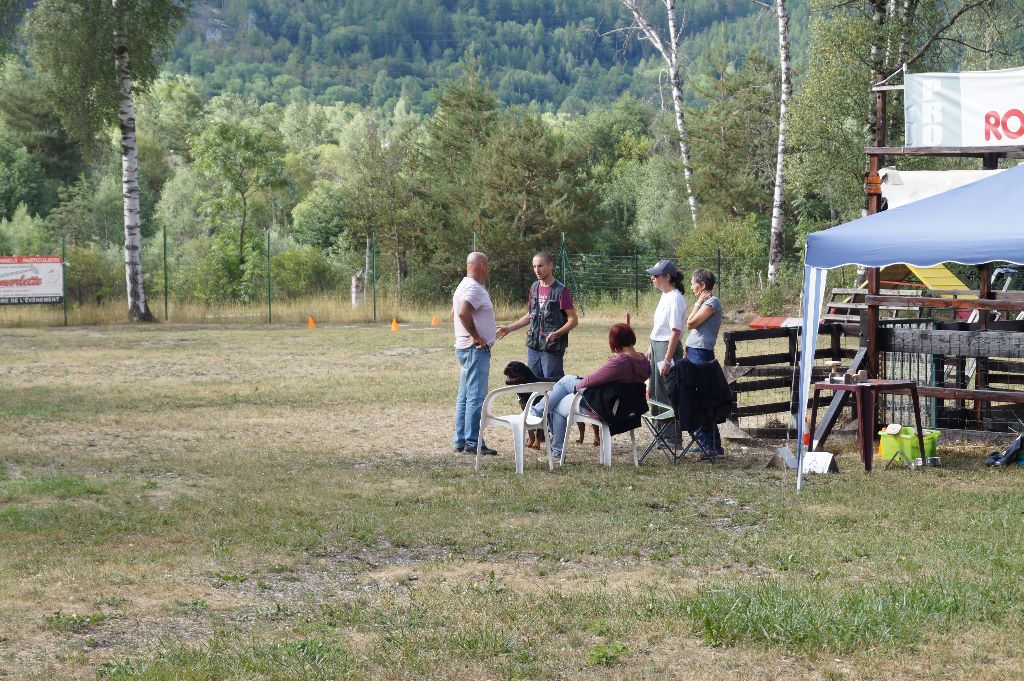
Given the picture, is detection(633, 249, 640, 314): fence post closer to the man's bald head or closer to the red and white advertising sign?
A: the red and white advertising sign

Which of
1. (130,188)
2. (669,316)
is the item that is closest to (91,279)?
(130,188)

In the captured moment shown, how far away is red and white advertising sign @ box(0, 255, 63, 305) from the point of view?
30859 mm

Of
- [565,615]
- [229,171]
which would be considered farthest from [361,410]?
[229,171]

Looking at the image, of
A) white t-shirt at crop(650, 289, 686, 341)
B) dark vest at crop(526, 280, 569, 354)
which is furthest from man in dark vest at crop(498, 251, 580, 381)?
white t-shirt at crop(650, 289, 686, 341)

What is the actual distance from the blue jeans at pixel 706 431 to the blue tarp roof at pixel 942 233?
1.38m

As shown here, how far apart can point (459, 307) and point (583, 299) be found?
23.9 metres

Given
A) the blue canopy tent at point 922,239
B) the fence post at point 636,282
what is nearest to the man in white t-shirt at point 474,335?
the blue canopy tent at point 922,239

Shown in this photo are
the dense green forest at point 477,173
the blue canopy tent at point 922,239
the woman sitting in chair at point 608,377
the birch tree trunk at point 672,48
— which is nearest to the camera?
the blue canopy tent at point 922,239

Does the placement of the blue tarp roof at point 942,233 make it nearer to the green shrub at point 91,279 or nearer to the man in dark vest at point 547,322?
the man in dark vest at point 547,322

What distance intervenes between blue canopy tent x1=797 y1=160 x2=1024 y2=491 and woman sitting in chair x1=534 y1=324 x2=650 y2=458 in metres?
1.35

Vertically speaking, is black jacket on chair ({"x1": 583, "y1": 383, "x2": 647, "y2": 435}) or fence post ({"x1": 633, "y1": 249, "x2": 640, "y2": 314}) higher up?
fence post ({"x1": 633, "y1": 249, "x2": 640, "y2": 314})

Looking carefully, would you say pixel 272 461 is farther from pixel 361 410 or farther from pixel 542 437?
pixel 361 410

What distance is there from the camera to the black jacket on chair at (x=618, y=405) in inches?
393

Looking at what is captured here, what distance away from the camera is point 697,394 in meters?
10.3
